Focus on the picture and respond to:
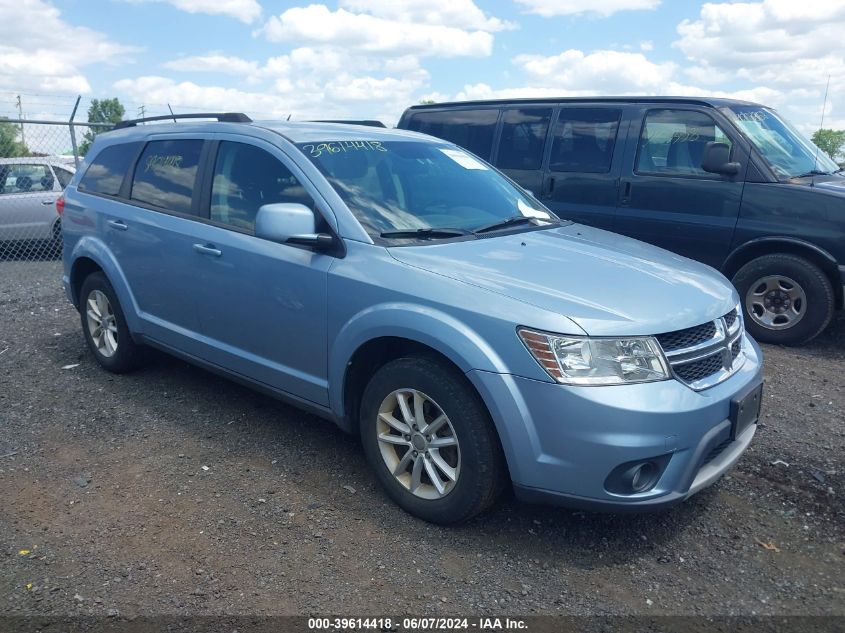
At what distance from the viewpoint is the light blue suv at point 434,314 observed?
2.95 meters

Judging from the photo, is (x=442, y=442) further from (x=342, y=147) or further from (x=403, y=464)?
(x=342, y=147)

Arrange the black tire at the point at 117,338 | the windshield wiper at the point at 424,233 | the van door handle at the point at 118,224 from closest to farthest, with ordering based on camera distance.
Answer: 1. the windshield wiper at the point at 424,233
2. the van door handle at the point at 118,224
3. the black tire at the point at 117,338

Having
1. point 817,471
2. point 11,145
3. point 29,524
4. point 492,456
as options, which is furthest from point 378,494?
point 11,145

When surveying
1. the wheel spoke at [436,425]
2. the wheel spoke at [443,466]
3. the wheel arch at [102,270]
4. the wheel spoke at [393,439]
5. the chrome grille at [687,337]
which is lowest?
the wheel spoke at [443,466]

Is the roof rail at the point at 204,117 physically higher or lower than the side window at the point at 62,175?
higher

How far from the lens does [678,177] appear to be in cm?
656

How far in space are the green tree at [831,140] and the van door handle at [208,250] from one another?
22.1 ft

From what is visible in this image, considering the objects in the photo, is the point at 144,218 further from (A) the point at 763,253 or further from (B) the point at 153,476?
(A) the point at 763,253

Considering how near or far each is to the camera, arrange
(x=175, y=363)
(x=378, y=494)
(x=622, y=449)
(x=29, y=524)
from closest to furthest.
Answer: (x=622, y=449) < (x=29, y=524) < (x=378, y=494) < (x=175, y=363)

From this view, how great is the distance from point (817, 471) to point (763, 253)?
113 inches

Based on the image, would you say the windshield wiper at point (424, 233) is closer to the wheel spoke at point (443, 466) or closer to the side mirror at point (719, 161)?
the wheel spoke at point (443, 466)

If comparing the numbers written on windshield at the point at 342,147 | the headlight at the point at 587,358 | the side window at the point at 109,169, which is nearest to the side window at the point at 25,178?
the side window at the point at 109,169

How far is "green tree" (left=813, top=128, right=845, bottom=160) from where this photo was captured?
8125mm

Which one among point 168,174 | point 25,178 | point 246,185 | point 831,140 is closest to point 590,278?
point 246,185
